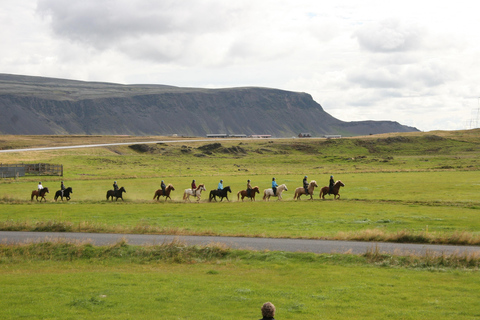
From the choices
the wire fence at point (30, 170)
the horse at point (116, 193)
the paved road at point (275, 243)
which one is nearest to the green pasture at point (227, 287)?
the paved road at point (275, 243)

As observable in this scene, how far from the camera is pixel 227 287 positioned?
1670 centimetres

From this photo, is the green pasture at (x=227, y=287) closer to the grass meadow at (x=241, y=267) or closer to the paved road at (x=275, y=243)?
the grass meadow at (x=241, y=267)

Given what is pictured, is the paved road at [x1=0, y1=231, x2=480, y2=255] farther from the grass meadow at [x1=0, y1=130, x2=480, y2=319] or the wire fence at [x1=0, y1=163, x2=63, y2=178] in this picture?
the wire fence at [x1=0, y1=163, x2=63, y2=178]

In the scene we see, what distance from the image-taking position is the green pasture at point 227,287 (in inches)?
549

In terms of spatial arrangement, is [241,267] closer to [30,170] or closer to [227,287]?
[227,287]

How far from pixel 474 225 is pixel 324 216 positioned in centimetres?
1069

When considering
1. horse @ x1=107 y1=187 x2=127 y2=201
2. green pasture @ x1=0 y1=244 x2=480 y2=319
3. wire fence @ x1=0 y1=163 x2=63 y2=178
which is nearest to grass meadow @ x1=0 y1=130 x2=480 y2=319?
green pasture @ x1=0 y1=244 x2=480 y2=319

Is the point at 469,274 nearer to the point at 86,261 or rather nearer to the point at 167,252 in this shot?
the point at 167,252

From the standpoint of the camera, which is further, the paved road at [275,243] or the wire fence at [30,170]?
the wire fence at [30,170]

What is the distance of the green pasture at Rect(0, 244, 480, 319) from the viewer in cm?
1395

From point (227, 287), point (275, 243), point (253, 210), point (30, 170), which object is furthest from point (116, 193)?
point (30, 170)

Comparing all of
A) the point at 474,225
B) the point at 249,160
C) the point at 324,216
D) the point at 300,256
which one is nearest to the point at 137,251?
the point at 300,256

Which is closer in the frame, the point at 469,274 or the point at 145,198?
the point at 469,274

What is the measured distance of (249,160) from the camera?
434ft
